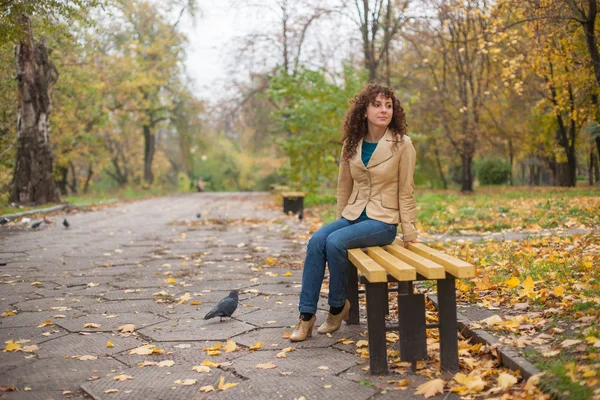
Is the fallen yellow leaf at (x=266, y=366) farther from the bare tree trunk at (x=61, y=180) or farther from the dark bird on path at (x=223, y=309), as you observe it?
the bare tree trunk at (x=61, y=180)

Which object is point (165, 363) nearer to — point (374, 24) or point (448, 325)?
point (448, 325)

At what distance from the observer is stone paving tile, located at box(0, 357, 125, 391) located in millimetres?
3150

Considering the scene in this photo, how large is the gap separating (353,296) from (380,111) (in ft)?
4.52

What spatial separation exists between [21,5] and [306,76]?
998 centimetres

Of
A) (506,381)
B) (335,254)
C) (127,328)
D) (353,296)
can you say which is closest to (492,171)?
(353,296)

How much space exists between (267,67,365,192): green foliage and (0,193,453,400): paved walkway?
7856mm

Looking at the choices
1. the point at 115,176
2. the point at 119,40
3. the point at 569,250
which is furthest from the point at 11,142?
the point at 115,176

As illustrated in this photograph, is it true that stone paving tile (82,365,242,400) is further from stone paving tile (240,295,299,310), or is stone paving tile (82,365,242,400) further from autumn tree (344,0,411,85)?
autumn tree (344,0,411,85)

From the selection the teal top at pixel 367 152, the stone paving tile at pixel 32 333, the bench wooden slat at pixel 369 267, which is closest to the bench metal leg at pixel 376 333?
the bench wooden slat at pixel 369 267

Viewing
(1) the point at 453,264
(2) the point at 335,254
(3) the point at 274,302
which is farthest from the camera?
(3) the point at 274,302

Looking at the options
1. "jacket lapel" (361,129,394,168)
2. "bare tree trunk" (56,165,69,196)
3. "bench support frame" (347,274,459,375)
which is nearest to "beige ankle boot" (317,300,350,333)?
"bench support frame" (347,274,459,375)

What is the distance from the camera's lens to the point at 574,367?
2697 millimetres

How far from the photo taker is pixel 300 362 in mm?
3461

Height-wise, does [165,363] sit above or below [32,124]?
below
